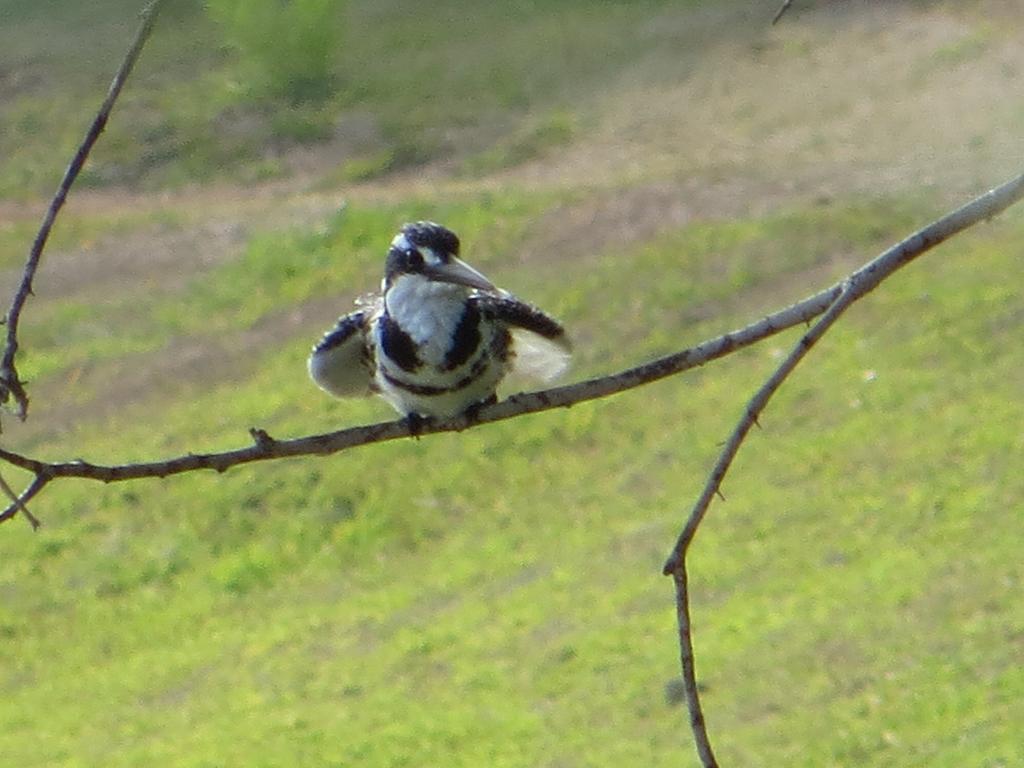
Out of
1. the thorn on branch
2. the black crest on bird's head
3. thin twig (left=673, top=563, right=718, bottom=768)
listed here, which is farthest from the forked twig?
the black crest on bird's head

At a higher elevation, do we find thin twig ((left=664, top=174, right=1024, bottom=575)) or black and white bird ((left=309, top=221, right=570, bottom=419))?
thin twig ((left=664, top=174, right=1024, bottom=575))

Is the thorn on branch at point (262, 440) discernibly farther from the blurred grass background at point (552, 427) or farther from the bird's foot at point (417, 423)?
the blurred grass background at point (552, 427)

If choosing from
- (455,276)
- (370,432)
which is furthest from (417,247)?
(370,432)

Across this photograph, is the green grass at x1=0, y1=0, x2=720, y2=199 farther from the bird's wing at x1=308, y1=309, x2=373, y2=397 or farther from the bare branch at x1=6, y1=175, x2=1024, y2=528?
the bare branch at x1=6, y1=175, x2=1024, y2=528

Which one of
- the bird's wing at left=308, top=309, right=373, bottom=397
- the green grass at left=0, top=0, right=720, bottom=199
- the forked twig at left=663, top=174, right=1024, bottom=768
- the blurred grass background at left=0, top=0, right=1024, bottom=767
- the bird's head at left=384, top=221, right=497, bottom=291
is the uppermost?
the forked twig at left=663, top=174, right=1024, bottom=768

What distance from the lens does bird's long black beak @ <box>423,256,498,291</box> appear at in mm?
4387

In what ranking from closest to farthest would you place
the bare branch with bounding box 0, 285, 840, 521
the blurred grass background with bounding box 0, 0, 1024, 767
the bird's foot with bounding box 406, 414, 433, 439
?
1. the bare branch with bounding box 0, 285, 840, 521
2. the bird's foot with bounding box 406, 414, 433, 439
3. the blurred grass background with bounding box 0, 0, 1024, 767

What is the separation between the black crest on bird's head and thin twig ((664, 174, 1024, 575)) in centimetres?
153

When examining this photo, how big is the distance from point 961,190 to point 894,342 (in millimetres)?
3169

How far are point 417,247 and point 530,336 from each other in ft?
1.20

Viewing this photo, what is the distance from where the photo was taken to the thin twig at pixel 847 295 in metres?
2.91

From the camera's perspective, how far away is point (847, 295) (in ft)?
10.0

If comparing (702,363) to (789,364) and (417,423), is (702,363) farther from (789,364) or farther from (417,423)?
(417,423)

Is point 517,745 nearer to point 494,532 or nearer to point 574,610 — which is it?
point 574,610
